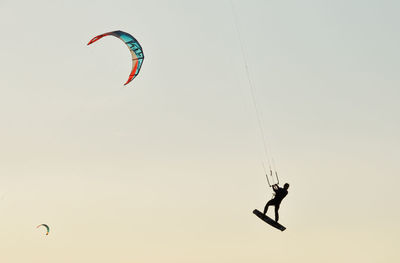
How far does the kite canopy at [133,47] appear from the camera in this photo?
1437 inches

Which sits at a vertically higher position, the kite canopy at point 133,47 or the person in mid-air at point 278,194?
the kite canopy at point 133,47

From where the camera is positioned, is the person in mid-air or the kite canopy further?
the kite canopy

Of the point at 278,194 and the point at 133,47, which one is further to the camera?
the point at 133,47

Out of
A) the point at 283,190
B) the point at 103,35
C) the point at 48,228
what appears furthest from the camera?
the point at 48,228

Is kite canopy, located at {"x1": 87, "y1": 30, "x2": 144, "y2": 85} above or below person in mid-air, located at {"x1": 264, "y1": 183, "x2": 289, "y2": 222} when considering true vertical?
above

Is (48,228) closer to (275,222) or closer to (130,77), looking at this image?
(130,77)

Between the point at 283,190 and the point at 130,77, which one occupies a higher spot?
the point at 130,77

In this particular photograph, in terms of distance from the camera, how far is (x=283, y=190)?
3131 cm

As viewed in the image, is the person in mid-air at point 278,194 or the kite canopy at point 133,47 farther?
the kite canopy at point 133,47

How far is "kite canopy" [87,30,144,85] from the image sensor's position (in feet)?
120

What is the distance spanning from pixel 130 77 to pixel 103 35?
9.23 ft

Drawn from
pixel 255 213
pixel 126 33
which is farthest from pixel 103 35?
pixel 255 213

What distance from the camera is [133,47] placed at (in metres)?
37.8

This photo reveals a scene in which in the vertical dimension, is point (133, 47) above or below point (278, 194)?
above
